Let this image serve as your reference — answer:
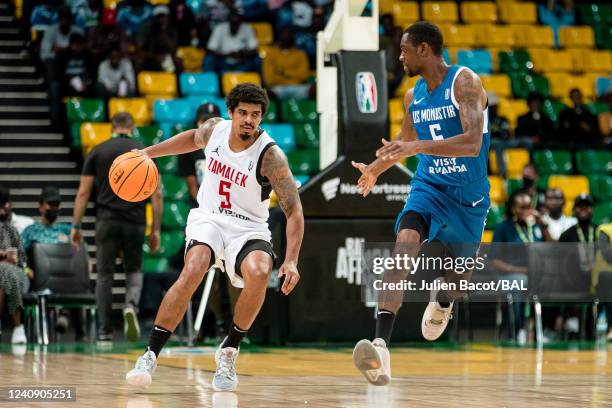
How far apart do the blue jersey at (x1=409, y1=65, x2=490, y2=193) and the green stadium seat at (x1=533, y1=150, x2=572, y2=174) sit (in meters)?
9.37

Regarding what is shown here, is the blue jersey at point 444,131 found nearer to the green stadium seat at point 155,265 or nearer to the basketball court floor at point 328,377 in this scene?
the basketball court floor at point 328,377

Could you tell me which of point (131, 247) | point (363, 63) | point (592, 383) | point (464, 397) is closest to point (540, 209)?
point (363, 63)

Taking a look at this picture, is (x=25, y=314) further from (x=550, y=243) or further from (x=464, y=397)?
(x=464, y=397)

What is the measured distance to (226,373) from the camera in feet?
23.4

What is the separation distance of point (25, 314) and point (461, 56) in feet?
25.6

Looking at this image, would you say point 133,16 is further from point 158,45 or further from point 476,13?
point 476,13

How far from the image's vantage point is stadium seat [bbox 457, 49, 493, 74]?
1817cm

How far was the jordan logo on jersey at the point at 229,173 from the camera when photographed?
23.7ft

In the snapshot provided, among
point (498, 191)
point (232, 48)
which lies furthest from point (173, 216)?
point (498, 191)

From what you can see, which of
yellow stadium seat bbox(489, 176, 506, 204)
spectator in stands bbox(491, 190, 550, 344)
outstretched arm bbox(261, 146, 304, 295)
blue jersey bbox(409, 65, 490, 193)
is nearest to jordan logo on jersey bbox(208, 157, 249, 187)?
outstretched arm bbox(261, 146, 304, 295)

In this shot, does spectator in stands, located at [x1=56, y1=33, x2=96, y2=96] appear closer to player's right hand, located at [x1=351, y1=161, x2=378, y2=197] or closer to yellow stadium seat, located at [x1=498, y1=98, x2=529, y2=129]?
yellow stadium seat, located at [x1=498, y1=98, x2=529, y2=129]

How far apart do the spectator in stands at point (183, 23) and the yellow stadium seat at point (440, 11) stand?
12.5 ft

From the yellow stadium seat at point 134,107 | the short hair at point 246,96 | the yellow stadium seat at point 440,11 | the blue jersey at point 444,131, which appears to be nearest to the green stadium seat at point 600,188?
the yellow stadium seat at point 440,11

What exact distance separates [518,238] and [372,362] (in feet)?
22.5
